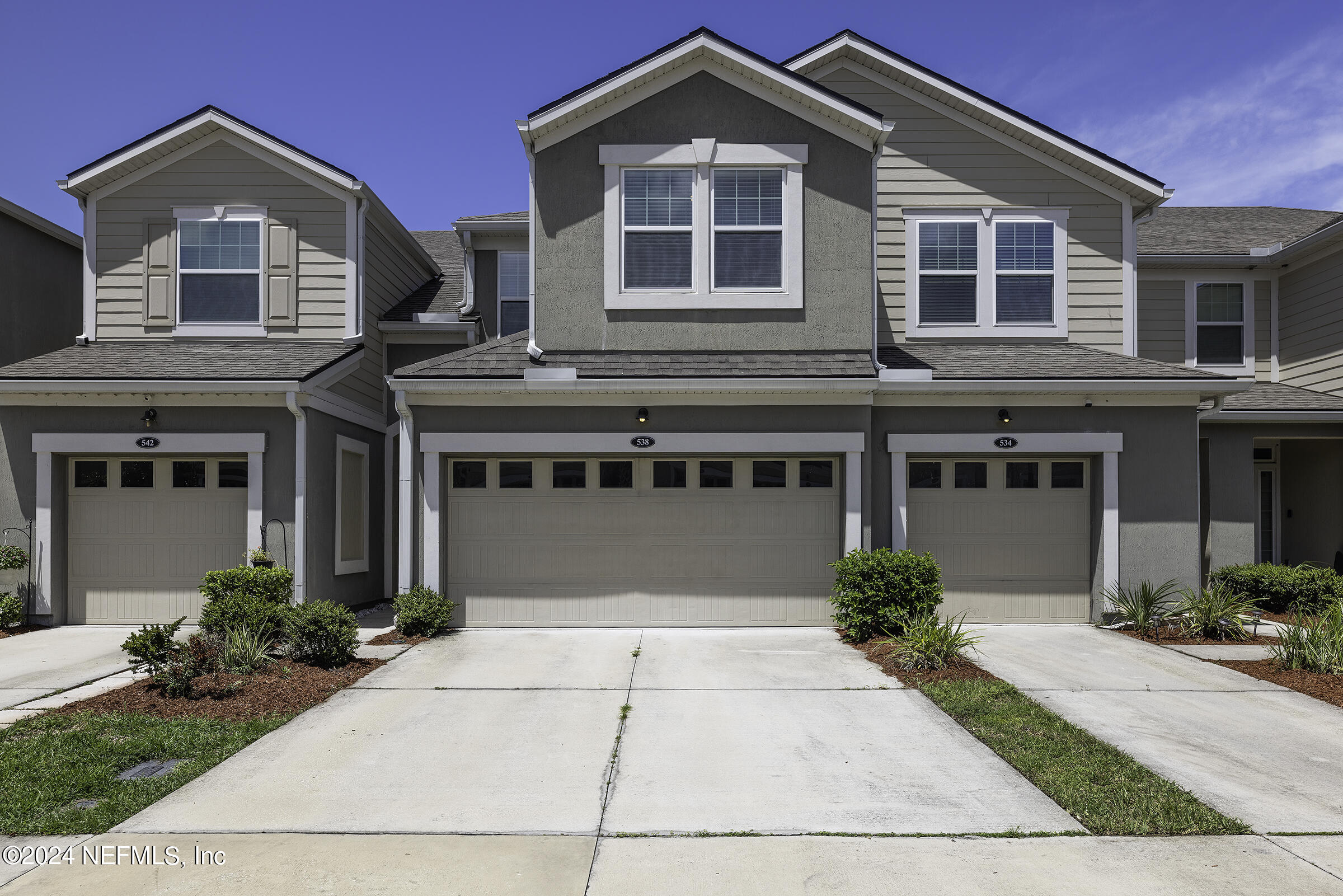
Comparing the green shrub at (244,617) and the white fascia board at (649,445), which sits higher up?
the white fascia board at (649,445)

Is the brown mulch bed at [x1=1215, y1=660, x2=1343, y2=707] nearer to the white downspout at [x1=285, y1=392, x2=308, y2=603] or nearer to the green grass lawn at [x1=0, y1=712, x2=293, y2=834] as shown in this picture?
the green grass lawn at [x1=0, y1=712, x2=293, y2=834]

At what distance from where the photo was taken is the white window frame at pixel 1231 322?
1417 centimetres

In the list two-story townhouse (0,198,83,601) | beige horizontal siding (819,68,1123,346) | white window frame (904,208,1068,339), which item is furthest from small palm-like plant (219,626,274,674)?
white window frame (904,208,1068,339)

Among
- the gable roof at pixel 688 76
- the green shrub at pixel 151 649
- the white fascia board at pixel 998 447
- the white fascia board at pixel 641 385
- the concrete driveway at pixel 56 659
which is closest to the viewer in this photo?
the green shrub at pixel 151 649

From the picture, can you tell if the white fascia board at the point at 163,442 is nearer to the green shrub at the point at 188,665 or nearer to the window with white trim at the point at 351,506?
the window with white trim at the point at 351,506

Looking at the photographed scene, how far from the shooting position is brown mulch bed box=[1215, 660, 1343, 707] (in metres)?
7.54

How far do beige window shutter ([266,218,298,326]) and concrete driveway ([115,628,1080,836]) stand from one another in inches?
251

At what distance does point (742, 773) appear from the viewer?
5.41 meters

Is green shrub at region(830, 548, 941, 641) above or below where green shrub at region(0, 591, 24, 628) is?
above

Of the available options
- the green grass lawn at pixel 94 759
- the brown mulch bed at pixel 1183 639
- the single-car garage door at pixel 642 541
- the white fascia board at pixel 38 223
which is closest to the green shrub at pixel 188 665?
the green grass lawn at pixel 94 759

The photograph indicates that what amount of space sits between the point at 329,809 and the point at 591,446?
6.28m

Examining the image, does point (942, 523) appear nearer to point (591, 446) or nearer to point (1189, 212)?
point (591, 446)

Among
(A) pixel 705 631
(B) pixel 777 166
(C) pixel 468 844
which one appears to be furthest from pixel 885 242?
(C) pixel 468 844

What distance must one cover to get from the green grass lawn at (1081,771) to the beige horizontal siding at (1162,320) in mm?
9219
